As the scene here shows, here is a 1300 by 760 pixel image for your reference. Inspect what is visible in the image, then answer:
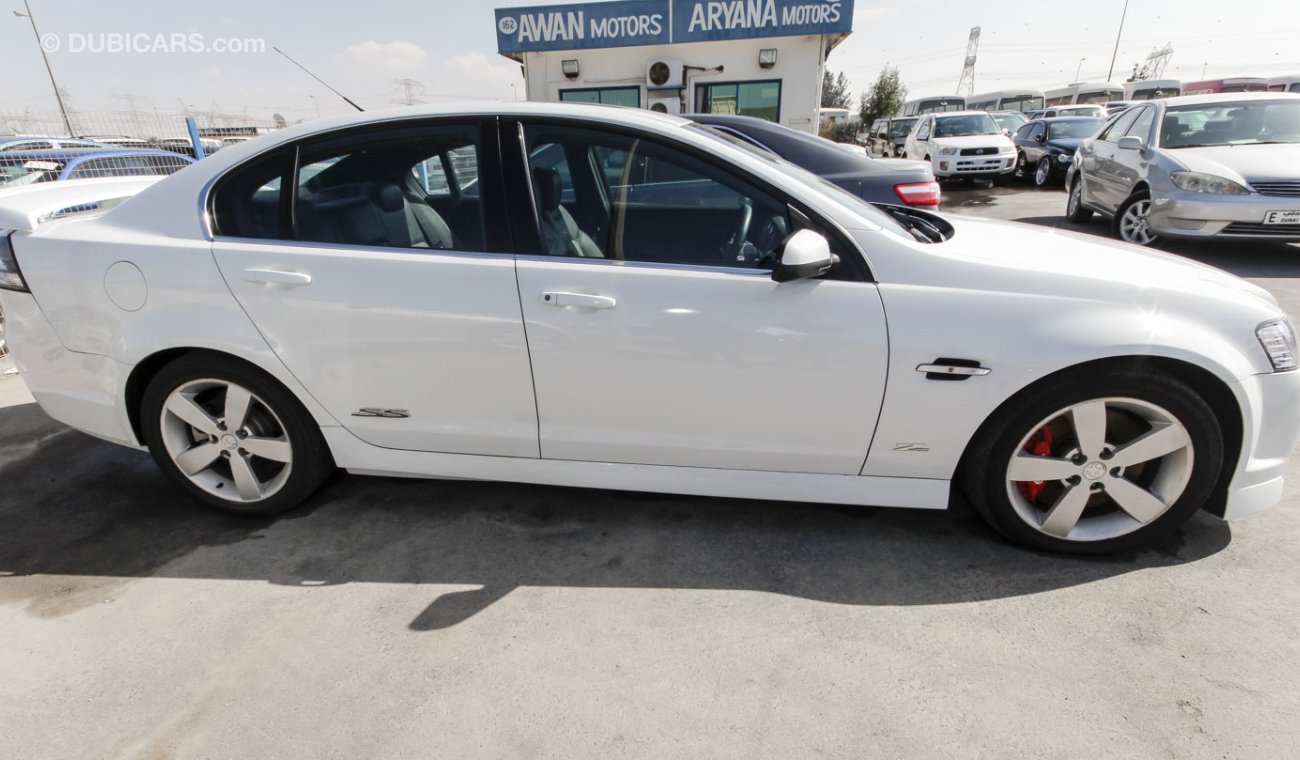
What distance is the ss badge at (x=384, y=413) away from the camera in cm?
252

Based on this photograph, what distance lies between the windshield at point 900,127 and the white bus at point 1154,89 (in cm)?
1200

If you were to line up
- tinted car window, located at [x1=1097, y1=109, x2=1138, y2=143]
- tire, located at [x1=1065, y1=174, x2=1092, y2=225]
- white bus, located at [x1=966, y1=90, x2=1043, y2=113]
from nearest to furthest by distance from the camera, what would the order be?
1. tinted car window, located at [x1=1097, y1=109, x2=1138, y2=143]
2. tire, located at [x1=1065, y1=174, x2=1092, y2=225]
3. white bus, located at [x1=966, y1=90, x2=1043, y2=113]

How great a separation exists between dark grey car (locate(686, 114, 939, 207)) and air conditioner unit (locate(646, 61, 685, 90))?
33.0ft

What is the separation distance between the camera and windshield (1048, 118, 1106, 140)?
13.4 meters

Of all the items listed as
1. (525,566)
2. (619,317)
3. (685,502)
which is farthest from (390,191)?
(685,502)

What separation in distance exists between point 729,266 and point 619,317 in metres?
0.40

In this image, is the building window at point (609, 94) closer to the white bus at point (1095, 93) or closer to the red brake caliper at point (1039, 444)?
the red brake caliper at point (1039, 444)

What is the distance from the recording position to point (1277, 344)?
86.0 inches

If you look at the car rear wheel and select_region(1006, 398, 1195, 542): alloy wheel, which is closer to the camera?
select_region(1006, 398, 1195, 542): alloy wheel

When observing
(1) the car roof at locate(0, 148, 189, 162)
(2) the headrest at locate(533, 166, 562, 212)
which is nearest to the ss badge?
(2) the headrest at locate(533, 166, 562, 212)

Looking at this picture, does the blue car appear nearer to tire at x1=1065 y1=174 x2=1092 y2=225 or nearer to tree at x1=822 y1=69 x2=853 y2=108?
tire at x1=1065 y1=174 x2=1092 y2=225

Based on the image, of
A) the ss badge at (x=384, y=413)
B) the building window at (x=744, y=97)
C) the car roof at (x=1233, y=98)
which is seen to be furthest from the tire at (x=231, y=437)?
the building window at (x=744, y=97)

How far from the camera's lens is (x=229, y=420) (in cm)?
267

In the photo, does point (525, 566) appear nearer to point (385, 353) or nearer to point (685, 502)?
point (685, 502)
